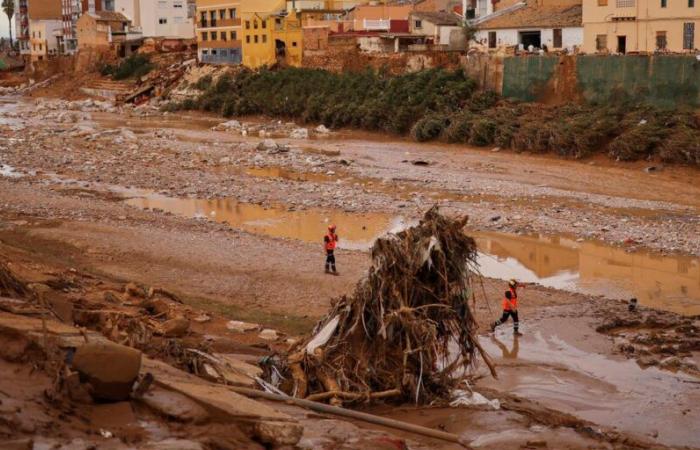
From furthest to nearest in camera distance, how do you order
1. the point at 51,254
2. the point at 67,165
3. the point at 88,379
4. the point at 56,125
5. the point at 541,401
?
1. the point at 56,125
2. the point at 67,165
3. the point at 51,254
4. the point at 541,401
5. the point at 88,379

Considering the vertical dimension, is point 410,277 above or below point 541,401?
above

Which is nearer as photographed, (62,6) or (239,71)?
(239,71)

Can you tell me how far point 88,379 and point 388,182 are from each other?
24.6m

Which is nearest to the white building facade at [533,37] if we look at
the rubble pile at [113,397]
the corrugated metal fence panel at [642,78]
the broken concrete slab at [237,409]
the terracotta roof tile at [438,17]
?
the corrugated metal fence panel at [642,78]

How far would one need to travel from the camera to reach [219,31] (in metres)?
66.9

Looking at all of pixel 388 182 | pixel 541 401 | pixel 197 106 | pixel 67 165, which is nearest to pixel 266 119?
pixel 197 106

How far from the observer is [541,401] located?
1281 centimetres

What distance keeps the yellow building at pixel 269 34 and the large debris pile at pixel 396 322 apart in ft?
157

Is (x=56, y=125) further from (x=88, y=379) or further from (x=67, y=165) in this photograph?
(x=88, y=379)

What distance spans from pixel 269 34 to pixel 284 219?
35.2 m

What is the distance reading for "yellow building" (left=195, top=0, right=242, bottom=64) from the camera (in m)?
65.2

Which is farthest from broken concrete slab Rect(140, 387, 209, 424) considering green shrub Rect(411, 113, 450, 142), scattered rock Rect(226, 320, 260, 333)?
green shrub Rect(411, 113, 450, 142)

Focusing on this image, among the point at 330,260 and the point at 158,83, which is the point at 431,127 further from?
the point at 158,83

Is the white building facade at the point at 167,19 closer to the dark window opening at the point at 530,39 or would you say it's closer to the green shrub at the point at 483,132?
the dark window opening at the point at 530,39
